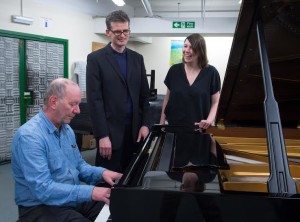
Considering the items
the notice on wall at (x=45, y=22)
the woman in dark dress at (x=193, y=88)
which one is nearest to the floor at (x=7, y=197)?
the woman in dark dress at (x=193, y=88)

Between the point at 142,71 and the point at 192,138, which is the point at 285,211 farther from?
A: the point at 142,71

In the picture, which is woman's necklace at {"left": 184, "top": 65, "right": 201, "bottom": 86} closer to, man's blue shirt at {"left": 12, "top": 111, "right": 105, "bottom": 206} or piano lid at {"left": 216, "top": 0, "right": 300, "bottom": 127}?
piano lid at {"left": 216, "top": 0, "right": 300, "bottom": 127}

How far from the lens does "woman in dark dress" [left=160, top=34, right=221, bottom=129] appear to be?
250cm

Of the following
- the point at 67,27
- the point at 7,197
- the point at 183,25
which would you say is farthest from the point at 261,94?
the point at 183,25

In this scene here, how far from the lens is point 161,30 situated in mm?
7508

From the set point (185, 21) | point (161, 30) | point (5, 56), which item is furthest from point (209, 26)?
point (5, 56)

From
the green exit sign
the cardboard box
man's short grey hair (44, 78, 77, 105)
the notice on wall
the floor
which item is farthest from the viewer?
the green exit sign

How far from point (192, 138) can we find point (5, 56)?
12.5 feet

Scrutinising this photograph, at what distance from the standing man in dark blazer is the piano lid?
572 mm

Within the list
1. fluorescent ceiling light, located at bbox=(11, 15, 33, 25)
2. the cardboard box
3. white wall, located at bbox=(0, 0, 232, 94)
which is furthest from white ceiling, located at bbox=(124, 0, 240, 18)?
the cardboard box

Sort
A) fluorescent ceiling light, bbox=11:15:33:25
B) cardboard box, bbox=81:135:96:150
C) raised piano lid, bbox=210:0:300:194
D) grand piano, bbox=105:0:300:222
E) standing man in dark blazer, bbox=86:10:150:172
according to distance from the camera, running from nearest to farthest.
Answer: grand piano, bbox=105:0:300:222 → raised piano lid, bbox=210:0:300:194 → standing man in dark blazer, bbox=86:10:150:172 → fluorescent ceiling light, bbox=11:15:33:25 → cardboard box, bbox=81:135:96:150

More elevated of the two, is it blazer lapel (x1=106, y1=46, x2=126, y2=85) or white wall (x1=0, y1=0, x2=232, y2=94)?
white wall (x1=0, y1=0, x2=232, y2=94)

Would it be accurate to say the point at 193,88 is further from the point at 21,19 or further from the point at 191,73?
the point at 21,19

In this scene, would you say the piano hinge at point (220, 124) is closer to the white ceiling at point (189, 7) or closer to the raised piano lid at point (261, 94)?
the raised piano lid at point (261, 94)
